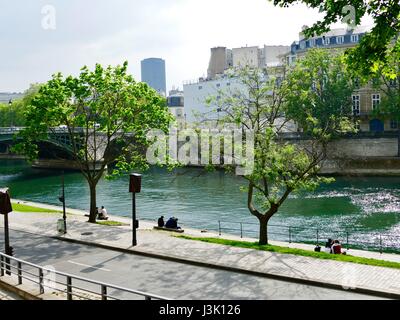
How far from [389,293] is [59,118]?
21.6 metres

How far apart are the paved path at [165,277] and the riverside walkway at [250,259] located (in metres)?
0.35

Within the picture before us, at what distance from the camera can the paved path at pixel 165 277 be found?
15.0 metres

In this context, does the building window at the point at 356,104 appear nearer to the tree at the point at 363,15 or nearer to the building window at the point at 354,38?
the building window at the point at 354,38

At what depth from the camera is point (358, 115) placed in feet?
259

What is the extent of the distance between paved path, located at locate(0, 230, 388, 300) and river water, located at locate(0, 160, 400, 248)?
5372mm

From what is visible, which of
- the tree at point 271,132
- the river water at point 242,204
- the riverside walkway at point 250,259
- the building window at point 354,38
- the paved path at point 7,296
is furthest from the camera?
the building window at point 354,38

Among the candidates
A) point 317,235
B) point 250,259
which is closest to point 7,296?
point 250,259

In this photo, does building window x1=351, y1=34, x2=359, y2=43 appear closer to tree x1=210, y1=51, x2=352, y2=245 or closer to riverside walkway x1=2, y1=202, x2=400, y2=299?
tree x1=210, y1=51, x2=352, y2=245

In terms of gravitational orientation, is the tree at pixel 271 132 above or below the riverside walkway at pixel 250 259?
above

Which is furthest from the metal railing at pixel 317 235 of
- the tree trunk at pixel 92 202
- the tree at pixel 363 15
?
the tree at pixel 363 15

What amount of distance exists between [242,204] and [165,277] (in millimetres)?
27581

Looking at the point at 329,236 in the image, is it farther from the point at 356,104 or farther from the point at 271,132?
the point at 356,104

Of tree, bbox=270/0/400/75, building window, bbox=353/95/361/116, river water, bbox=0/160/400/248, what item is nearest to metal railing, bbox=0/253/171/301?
river water, bbox=0/160/400/248

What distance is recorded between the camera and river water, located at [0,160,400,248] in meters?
33.0
